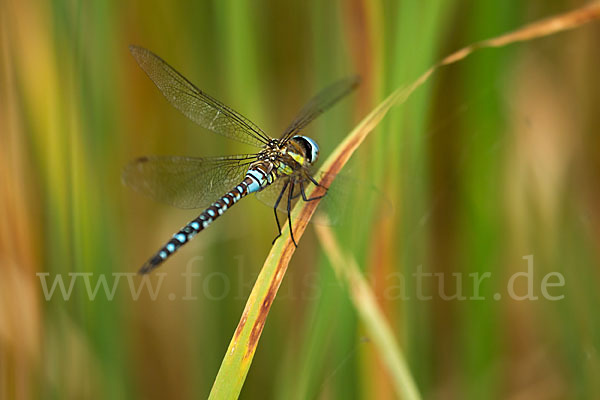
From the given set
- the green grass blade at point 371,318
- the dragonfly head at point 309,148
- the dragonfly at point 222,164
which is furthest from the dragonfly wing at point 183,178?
the green grass blade at point 371,318

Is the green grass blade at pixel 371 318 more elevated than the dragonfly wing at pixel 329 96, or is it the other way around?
the dragonfly wing at pixel 329 96

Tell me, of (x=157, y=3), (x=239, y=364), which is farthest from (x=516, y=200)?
(x=157, y=3)

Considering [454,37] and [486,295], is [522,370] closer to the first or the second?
[486,295]

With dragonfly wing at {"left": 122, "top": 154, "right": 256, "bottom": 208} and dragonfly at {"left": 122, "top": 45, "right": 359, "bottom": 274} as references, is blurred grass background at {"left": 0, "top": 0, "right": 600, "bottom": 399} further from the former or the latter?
dragonfly wing at {"left": 122, "top": 154, "right": 256, "bottom": 208}

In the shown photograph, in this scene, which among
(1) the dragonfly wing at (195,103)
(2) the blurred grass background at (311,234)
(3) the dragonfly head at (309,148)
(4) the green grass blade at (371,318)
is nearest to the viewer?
(4) the green grass blade at (371,318)

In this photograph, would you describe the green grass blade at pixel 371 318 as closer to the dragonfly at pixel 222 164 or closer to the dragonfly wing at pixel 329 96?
the dragonfly at pixel 222 164

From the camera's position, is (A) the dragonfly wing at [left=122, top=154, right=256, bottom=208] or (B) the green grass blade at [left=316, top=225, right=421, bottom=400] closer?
(B) the green grass blade at [left=316, top=225, right=421, bottom=400]

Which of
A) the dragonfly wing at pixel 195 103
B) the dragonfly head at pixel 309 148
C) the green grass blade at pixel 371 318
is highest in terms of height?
the dragonfly wing at pixel 195 103

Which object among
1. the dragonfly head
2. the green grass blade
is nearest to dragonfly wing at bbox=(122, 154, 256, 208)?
the dragonfly head
